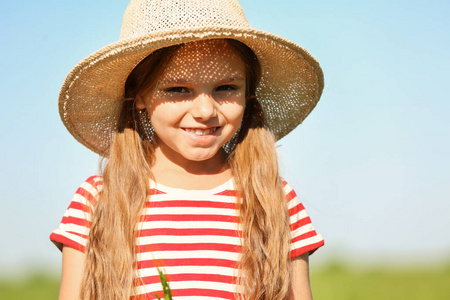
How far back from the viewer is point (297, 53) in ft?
8.14

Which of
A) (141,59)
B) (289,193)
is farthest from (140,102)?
(289,193)

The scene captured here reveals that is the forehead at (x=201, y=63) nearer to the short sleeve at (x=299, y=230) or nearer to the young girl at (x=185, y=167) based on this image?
the young girl at (x=185, y=167)

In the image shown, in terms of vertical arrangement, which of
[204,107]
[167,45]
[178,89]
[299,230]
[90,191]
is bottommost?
[299,230]

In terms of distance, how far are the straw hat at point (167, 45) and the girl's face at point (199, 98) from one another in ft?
0.42

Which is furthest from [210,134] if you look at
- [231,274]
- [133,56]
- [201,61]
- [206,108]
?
[231,274]

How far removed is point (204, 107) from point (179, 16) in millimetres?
389

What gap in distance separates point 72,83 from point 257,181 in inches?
37.8

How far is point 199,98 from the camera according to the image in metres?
2.27

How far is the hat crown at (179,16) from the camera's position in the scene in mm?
2215

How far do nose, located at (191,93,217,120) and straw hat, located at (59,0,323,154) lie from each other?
25 cm

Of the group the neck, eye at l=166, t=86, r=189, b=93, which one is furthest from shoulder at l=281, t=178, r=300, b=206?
eye at l=166, t=86, r=189, b=93

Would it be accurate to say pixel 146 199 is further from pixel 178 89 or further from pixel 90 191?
pixel 178 89

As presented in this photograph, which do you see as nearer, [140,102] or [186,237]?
[186,237]

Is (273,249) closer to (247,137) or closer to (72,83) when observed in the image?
(247,137)
